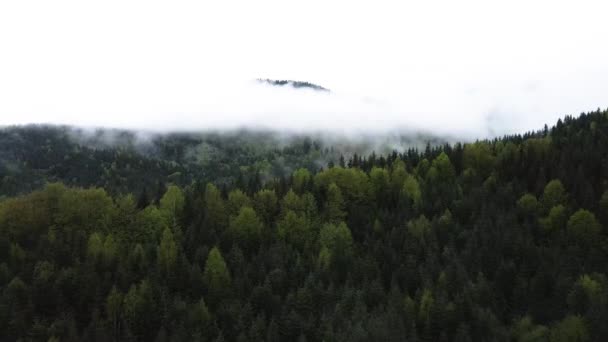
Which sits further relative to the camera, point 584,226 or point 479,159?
point 479,159

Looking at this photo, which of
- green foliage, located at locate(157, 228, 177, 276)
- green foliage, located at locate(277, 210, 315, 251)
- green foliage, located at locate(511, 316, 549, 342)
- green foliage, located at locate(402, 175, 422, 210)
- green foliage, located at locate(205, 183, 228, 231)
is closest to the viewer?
green foliage, located at locate(511, 316, 549, 342)

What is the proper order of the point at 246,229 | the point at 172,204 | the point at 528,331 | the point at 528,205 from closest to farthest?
the point at 528,331 < the point at 528,205 < the point at 246,229 < the point at 172,204

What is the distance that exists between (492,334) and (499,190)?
70.6 meters

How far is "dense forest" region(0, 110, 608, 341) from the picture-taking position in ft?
307

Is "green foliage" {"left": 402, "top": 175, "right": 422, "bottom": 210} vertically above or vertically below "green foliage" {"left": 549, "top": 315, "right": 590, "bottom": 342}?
above

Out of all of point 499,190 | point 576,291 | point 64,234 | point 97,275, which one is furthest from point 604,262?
A: point 64,234

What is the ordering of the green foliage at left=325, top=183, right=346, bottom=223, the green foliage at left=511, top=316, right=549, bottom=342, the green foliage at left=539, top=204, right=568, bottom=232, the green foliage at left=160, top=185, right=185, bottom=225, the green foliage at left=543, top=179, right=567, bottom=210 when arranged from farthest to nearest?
A: the green foliage at left=325, top=183, right=346, bottom=223 → the green foliage at left=160, top=185, right=185, bottom=225 → the green foliage at left=543, top=179, right=567, bottom=210 → the green foliage at left=539, top=204, right=568, bottom=232 → the green foliage at left=511, top=316, right=549, bottom=342

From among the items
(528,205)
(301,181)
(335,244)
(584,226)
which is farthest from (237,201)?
(584,226)

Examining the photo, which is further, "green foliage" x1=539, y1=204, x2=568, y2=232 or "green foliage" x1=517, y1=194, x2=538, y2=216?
"green foliage" x1=517, y1=194, x2=538, y2=216

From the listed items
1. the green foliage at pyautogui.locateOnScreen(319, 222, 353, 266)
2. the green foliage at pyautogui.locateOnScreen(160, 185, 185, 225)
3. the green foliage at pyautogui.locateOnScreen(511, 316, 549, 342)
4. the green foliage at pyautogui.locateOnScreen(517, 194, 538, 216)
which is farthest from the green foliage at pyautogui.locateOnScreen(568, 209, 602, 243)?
the green foliage at pyautogui.locateOnScreen(160, 185, 185, 225)

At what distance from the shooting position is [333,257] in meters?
126

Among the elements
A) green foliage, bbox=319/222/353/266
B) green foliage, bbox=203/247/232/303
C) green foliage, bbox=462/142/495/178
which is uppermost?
green foliage, bbox=462/142/495/178

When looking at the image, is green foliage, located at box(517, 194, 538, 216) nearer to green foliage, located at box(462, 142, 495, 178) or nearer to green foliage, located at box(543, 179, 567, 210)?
green foliage, located at box(543, 179, 567, 210)

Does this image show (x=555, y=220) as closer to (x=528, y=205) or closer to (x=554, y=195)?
(x=528, y=205)
